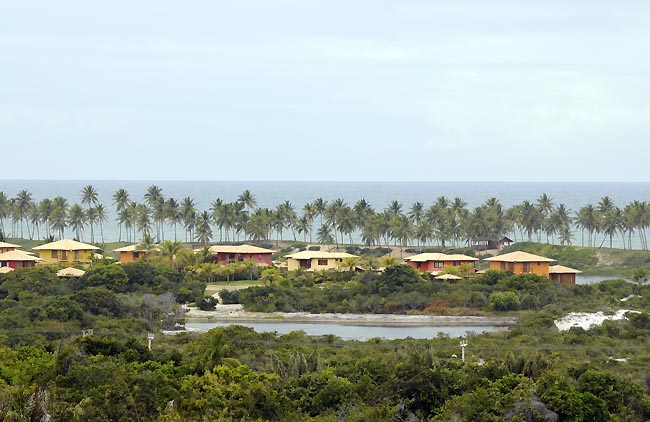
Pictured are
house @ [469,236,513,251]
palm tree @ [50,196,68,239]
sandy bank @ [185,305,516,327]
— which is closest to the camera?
sandy bank @ [185,305,516,327]

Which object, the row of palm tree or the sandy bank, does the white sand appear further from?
the row of palm tree

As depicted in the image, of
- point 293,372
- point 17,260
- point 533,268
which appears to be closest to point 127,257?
point 17,260

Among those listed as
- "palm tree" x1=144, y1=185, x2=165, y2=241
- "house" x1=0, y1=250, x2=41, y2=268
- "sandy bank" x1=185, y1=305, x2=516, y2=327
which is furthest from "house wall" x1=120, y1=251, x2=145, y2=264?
"sandy bank" x1=185, y1=305, x2=516, y2=327

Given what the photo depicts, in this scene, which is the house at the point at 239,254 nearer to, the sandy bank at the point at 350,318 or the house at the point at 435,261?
the house at the point at 435,261

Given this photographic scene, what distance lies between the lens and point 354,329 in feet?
195

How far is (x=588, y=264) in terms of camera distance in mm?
98375

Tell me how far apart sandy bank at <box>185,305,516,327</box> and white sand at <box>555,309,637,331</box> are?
14.6ft

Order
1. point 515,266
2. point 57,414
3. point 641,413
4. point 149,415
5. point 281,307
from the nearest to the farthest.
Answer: point 57,414, point 149,415, point 641,413, point 281,307, point 515,266

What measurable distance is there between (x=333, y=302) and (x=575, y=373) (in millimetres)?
33008

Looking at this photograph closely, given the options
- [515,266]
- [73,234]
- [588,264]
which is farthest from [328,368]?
[73,234]

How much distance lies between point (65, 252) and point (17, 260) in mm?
7072

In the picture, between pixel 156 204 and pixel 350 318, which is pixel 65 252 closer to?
pixel 156 204

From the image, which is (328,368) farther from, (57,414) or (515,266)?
(515,266)

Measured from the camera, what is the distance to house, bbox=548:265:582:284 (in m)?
74.8
